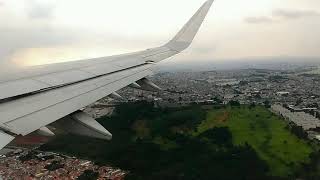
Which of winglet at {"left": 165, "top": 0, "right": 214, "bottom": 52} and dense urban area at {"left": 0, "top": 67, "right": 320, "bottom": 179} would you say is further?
→ dense urban area at {"left": 0, "top": 67, "right": 320, "bottom": 179}

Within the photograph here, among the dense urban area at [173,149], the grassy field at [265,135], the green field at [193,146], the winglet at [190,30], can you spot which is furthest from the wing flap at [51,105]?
the grassy field at [265,135]

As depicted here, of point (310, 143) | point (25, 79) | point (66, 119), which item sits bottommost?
point (310, 143)

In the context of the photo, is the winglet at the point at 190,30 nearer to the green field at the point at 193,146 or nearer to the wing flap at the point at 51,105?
the wing flap at the point at 51,105

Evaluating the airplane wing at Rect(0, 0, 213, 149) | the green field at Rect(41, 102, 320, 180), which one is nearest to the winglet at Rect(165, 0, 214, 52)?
the airplane wing at Rect(0, 0, 213, 149)

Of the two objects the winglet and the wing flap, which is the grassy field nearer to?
the winglet

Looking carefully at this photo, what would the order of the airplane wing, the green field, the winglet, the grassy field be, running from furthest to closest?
the grassy field < the green field < the winglet < the airplane wing

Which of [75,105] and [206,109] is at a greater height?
[75,105]

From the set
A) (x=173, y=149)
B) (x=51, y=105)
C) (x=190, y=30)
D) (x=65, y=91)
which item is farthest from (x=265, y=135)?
(x=51, y=105)

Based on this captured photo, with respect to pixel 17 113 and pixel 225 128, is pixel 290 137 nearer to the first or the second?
pixel 225 128

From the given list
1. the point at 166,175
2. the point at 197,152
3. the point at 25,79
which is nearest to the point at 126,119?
the point at 197,152
